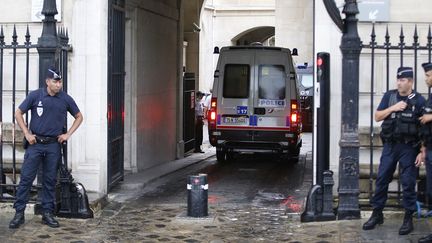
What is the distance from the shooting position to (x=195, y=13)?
63.4ft

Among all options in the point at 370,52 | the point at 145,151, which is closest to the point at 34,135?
the point at 370,52

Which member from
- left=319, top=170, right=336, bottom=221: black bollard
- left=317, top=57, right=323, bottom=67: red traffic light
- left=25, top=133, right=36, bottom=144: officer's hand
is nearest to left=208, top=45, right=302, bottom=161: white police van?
left=317, top=57, right=323, bottom=67: red traffic light

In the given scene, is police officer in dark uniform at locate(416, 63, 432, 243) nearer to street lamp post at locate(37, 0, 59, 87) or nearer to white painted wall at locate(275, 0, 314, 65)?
street lamp post at locate(37, 0, 59, 87)

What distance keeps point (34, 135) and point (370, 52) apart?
4.63 metres

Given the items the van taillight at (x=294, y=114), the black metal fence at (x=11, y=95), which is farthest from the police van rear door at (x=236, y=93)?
the black metal fence at (x=11, y=95)

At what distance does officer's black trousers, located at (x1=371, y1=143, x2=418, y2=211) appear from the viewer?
7.44 meters

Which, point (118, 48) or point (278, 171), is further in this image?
point (278, 171)

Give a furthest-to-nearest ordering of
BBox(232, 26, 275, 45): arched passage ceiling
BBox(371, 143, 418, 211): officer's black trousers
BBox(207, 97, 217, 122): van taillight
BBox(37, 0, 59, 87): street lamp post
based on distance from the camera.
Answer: BBox(232, 26, 275, 45): arched passage ceiling
BBox(207, 97, 217, 122): van taillight
BBox(37, 0, 59, 87): street lamp post
BBox(371, 143, 418, 211): officer's black trousers

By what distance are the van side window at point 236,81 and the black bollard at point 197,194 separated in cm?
695

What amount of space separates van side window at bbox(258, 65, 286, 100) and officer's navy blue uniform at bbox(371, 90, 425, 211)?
317 inches

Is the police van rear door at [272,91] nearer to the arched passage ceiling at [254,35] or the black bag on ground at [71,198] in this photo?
the black bag on ground at [71,198]

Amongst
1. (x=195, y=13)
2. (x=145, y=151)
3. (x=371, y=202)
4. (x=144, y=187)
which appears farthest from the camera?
(x=195, y=13)

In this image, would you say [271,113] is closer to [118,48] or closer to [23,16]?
[118,48]

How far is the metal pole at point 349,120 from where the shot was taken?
8234 mm
